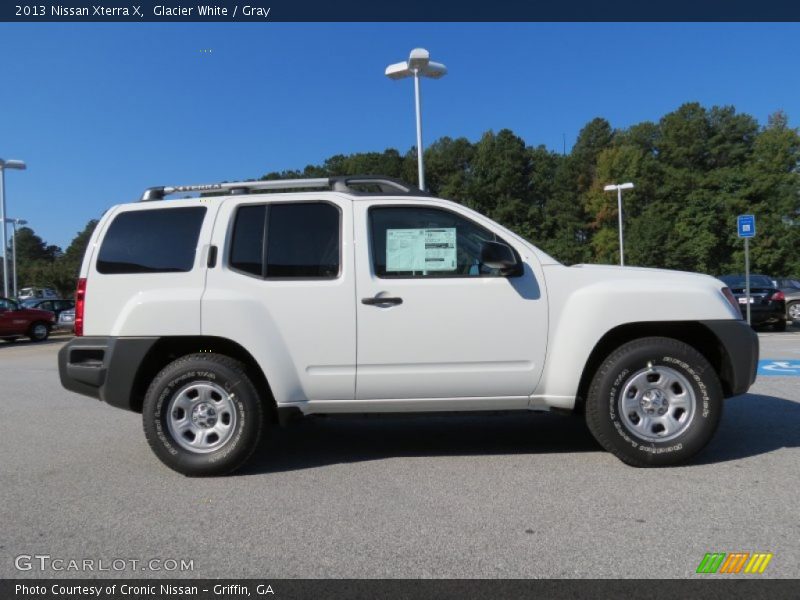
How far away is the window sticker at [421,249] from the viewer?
4.27m

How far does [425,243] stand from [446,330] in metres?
0.66

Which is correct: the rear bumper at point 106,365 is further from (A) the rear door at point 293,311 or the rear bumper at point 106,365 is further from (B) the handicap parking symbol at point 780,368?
(B) the handicap parking symbol at point 780,368

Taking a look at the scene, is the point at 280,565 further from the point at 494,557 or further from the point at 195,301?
the point at 195,301

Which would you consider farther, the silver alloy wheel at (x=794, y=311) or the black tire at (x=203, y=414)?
the silver alloy wheel at (x=794, y=311)

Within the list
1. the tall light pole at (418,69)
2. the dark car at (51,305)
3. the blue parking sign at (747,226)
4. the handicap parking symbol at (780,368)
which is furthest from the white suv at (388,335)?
the dark car at (51,305)

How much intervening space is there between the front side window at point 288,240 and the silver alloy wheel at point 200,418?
3.07 feet

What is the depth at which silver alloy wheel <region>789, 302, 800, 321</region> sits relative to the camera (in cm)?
1767

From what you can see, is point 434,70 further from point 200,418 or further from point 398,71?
point 200,418

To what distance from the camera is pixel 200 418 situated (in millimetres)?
4254

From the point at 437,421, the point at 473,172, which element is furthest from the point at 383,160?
the point at 437,421

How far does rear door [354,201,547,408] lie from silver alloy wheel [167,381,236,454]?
39.3 inches

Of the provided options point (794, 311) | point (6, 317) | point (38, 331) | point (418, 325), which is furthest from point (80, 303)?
point (794, 311)

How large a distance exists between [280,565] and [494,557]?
3.47 ft
